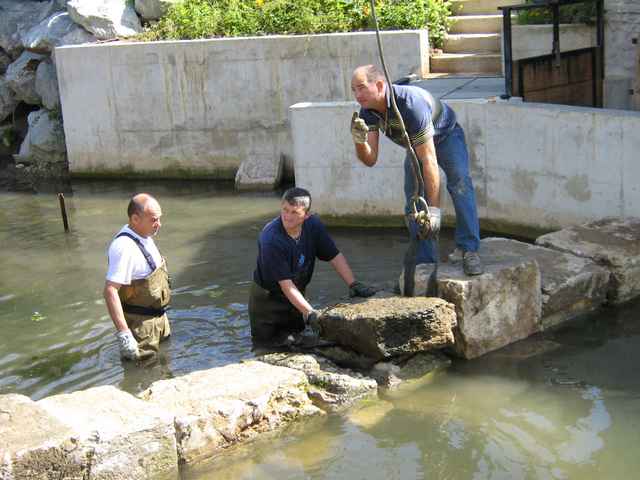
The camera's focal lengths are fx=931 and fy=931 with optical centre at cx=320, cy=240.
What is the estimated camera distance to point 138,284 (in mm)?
6730

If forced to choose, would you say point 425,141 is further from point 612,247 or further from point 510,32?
point 510,32

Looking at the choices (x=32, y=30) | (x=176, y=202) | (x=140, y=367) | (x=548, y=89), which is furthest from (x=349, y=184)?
(x=32, y=30)

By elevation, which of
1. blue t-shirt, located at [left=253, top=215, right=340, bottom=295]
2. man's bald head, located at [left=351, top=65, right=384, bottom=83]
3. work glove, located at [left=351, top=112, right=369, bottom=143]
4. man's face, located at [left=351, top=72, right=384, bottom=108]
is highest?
man's bald head, located at [left=351, top=65, right=384, bottom=83]

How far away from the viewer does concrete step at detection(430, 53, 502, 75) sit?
12.3 metres

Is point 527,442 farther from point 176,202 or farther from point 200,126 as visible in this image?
point 200,126

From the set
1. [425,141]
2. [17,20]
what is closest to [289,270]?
[425,141]

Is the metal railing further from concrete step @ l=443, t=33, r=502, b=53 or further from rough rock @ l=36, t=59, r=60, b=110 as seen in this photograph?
rough rock @ l=36, t=59, r=60, b=110

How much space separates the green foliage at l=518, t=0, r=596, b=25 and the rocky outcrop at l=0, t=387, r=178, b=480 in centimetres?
818

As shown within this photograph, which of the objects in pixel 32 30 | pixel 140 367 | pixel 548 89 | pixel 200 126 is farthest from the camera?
pixel 32 30

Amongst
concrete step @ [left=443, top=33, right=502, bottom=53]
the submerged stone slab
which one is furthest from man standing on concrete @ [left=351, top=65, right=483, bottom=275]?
concrete step @ [left=443, top=33, right=502, bottom=53]

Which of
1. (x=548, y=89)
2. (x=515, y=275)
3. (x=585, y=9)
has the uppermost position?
(x=585, y=9)

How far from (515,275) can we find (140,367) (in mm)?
2795

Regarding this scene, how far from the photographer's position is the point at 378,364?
6.27m

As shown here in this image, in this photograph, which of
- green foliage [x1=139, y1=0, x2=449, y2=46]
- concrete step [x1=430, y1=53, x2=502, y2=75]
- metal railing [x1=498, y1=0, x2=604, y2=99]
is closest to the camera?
metal railing [x1=498, y1=0, x2=604, y2=99]
